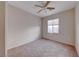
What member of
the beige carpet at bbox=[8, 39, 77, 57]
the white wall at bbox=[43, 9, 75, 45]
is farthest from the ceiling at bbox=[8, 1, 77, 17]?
the beige carpet at bbox=[8, 39, 77, 57]

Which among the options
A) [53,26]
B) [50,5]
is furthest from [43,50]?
[50,5]

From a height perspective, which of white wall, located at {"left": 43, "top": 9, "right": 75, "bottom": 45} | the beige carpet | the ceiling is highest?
the ceiling

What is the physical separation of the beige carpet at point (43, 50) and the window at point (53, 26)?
185 millimetres

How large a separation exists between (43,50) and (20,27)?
1.70 ft

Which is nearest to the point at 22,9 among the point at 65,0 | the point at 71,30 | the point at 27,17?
the point at 27,17

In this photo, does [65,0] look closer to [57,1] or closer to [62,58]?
[57,1]

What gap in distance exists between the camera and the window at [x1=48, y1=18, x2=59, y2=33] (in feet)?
4.59

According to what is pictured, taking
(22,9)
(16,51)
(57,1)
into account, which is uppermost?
(57,1)

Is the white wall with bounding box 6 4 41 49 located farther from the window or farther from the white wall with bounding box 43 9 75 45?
the white wall with bounding box 43 9 75 45

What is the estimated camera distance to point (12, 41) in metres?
1.30

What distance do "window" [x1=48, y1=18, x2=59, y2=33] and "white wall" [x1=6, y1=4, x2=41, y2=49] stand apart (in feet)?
0.57

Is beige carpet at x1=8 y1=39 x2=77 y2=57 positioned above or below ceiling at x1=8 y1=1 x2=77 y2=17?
below

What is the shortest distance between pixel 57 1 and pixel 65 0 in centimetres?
12
